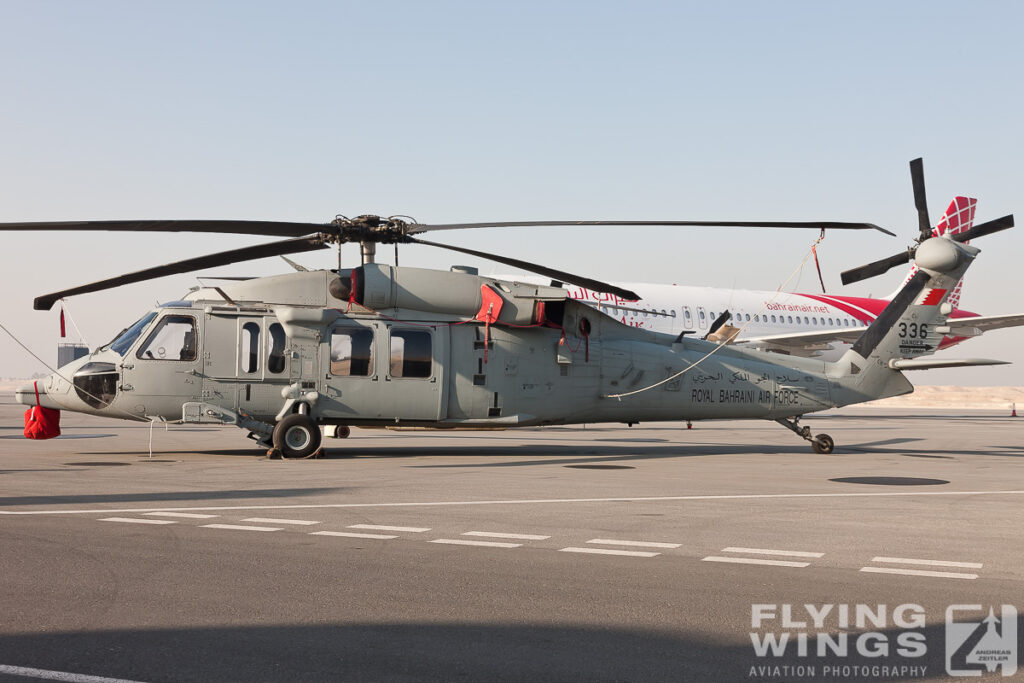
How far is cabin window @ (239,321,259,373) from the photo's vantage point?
1975 cm

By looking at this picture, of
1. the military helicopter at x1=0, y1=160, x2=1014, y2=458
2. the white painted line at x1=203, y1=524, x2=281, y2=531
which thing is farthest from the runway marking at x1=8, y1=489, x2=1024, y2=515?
the military helicopter at x1=0, y1=160, x2=1014, y2=458

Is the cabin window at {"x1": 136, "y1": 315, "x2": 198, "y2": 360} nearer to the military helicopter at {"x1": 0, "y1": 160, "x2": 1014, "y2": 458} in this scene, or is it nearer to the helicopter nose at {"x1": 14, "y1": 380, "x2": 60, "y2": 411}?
the military helicopter at {"x1": 0, "y1": 160, "x2": 1014, "y2": 458}

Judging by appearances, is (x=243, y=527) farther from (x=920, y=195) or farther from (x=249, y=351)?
(x=920, y=195)

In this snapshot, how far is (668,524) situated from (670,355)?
12220 millimetres

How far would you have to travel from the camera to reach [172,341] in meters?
19.6

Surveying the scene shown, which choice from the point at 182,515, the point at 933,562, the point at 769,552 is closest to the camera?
the point at 933,562

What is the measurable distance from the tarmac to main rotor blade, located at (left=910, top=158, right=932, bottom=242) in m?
8.62

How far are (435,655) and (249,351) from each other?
15.5 metres

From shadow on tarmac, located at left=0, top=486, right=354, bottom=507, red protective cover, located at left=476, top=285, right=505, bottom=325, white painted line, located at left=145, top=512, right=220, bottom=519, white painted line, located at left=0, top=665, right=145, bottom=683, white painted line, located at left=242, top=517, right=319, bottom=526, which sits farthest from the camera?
red protective cover, located at left=476, top=285, right=505, bottom=325

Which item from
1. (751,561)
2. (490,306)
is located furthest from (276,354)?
(751,561)

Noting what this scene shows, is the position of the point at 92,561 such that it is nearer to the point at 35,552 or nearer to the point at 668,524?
the point at 35,552

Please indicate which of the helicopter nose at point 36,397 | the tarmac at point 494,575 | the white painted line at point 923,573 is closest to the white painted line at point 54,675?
the tarmac at point 494,575

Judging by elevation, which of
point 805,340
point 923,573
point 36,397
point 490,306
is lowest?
point 923,573

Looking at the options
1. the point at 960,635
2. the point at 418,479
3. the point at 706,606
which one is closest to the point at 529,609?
the point at 706,606
